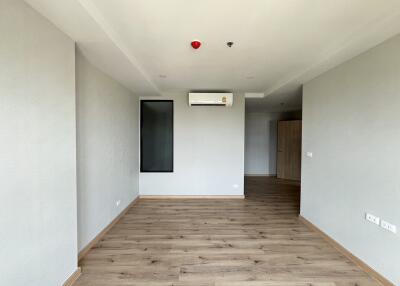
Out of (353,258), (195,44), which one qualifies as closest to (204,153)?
(195,44)

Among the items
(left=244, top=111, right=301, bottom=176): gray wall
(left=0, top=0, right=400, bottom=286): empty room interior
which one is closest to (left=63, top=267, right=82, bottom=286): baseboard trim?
(left=0, top=0, right=400, bottom=286): empty room interior

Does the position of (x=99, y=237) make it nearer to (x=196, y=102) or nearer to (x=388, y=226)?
(x=196, y=102)

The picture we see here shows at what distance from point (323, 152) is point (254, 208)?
1.82m

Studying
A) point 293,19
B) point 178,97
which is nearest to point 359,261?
point 293,19

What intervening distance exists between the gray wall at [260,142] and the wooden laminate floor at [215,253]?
11.8 feet

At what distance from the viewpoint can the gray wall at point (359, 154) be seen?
1.95 meters

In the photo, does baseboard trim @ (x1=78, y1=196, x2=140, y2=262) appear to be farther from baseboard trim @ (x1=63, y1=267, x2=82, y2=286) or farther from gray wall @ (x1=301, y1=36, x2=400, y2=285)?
gray wall @ (x1=301, y1=36, x2=400, y2=285)

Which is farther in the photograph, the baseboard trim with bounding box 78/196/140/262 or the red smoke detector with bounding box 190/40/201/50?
the baseboard trim with bounding box 78/196/140/262

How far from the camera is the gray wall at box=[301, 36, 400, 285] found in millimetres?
1947

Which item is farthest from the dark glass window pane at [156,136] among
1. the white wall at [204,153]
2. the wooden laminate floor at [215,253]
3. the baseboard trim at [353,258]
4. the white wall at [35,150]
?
the baseboard trim at [353,258]

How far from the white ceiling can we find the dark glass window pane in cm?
159

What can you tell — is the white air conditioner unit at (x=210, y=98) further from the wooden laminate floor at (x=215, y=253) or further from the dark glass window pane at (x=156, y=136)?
the wooden laminate floor at (x=215, y=253)

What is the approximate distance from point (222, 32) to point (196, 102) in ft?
7.83

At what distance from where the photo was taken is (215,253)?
251 cm
